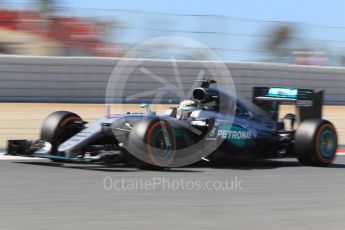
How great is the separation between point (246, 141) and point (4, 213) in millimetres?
5130

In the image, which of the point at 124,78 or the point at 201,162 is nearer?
the point at 201,162

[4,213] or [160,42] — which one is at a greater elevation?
[160,42]

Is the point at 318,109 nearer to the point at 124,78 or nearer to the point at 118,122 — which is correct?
the point at 118,122

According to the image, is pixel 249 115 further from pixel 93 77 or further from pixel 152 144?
pixel 93 77

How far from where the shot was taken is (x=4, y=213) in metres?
6.27

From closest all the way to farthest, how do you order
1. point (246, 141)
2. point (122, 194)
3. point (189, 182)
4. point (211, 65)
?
point (122, 194), point (189, 182), point (246, 141), point (211, 65)

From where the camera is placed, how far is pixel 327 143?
11148 mm

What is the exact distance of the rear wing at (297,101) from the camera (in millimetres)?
11805

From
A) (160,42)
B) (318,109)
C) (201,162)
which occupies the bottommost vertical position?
(201,162)

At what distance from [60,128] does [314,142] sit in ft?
11.9

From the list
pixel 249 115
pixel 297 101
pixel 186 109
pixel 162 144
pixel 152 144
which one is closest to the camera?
pixel 152 144

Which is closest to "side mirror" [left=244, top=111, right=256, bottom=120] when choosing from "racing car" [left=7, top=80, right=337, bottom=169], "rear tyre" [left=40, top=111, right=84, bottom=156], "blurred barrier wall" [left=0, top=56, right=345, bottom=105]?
"racing car" [left=7, top=80, right=337, bottom=169]

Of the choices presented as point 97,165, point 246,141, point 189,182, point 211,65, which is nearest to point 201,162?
point 246,141

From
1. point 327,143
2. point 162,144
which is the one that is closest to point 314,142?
point 327,143
